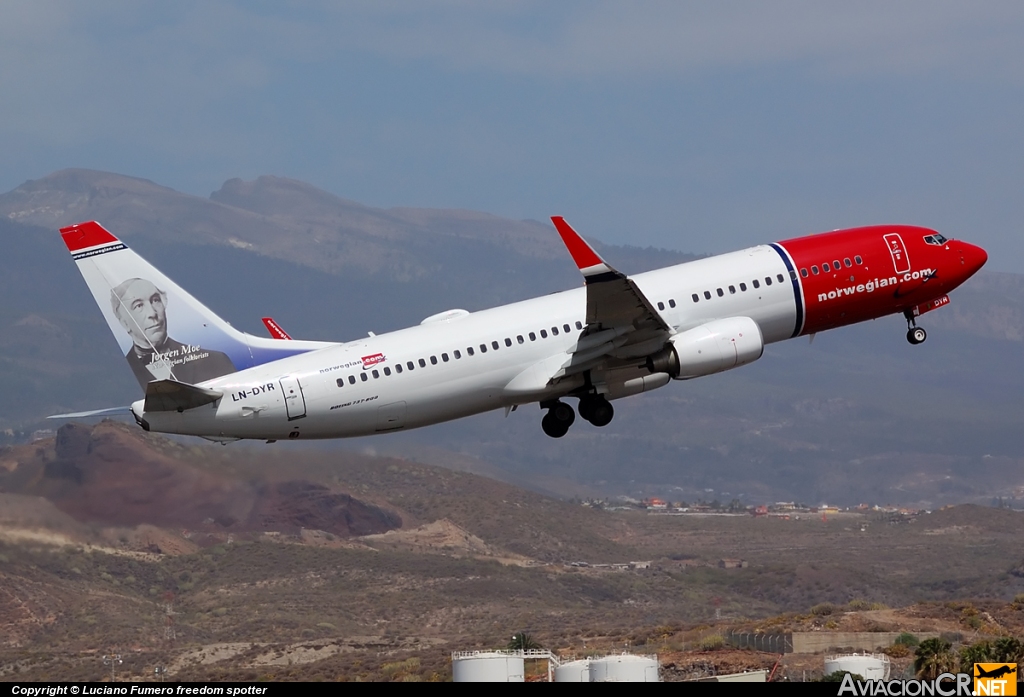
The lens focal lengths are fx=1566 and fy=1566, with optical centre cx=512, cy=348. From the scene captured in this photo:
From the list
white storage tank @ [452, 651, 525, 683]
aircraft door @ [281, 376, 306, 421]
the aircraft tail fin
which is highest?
the aircraft tail fin

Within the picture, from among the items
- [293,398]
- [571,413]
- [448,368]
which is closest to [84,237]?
[293,398]

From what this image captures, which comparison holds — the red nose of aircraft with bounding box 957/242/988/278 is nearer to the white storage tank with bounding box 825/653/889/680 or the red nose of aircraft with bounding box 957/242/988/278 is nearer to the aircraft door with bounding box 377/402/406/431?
the white storage tank with bounding box 825/653/889/680

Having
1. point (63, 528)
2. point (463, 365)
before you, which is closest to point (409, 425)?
point (463, 365)

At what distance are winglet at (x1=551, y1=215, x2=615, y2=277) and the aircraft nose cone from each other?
1836 cm

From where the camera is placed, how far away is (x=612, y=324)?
51031 millimetres

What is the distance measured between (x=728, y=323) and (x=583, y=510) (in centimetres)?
9294

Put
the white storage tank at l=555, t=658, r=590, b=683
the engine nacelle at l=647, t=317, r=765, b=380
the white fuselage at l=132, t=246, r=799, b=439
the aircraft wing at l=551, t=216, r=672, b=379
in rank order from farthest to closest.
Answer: the engine nacelle at l=647, t=317, r=765, b=380, the white storage tank at l=555, t=658, r=590, b=683, the aircraft wing at l=551, t=216, r=672, b=379, the white fuselage at l=132, t=246, r=799, b=439

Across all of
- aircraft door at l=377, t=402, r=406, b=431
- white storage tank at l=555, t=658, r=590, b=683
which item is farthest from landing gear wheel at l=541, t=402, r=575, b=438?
white storage tank at l=555, t=658, r=590, b=683

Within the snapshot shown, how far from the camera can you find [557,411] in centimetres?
5512

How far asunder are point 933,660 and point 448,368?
21.0 m

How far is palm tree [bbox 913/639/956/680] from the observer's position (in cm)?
5569

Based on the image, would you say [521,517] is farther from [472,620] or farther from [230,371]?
[230,371]

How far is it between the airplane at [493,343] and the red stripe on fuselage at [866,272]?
7 centimetres

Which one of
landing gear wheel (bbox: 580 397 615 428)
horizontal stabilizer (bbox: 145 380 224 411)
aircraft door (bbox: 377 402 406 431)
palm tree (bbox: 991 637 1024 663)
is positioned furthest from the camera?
palm tree (bbox: 991 637 1024 663)
